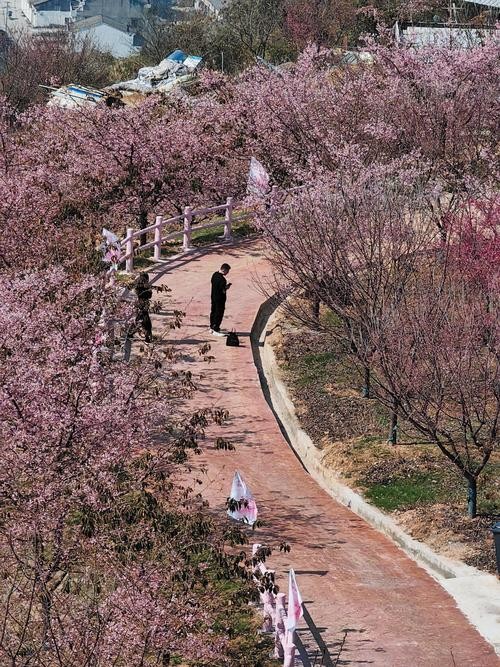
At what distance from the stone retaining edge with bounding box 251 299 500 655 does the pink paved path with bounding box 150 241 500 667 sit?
138 millimetres

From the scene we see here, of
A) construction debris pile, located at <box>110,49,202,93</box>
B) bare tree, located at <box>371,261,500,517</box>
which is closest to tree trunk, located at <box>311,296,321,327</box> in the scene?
bare tree, located at <box>371,261,500,517</box>

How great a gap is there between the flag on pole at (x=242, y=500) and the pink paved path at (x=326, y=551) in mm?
1187

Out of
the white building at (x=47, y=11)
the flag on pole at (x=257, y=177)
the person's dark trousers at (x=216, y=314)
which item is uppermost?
the white building at (x=47, y=11)

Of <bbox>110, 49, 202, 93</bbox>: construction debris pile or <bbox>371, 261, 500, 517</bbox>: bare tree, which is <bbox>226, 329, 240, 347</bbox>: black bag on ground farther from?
<bbox>110, 49, 202, 93</bbox>: construction debris pile

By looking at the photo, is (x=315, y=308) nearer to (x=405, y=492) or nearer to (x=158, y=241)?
(x=158, y=241)

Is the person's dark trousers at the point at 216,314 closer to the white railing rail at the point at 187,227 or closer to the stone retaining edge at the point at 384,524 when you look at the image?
the stone retaining edge at the point at 384,524

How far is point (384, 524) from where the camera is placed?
2080 centimetres

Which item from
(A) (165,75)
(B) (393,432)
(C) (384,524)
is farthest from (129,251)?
(A) (165,75)

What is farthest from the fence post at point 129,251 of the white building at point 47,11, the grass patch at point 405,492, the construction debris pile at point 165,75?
the white building at point 47,11

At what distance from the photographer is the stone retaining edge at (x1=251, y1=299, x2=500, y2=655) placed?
17.7 meters

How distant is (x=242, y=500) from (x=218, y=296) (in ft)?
35.8

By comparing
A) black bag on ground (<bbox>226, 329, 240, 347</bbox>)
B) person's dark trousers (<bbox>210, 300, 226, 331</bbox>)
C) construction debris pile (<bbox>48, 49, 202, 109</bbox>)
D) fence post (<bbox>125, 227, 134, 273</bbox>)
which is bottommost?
black bag on ground (<bbox>226, 329, 240, 347</bbox>)

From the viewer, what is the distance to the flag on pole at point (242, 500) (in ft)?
57.2

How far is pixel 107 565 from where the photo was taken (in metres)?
16.1
